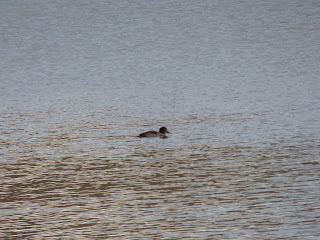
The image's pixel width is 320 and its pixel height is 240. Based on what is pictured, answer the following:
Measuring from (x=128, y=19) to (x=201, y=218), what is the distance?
175ft

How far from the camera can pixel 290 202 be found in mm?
15094

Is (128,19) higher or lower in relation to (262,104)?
higher

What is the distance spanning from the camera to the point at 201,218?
14125 mm

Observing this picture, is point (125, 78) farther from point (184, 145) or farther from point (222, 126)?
point (184, 145)

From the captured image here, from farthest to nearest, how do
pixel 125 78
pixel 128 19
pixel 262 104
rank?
pixel 128 19 → pixel 125 78 → pixel 262 104

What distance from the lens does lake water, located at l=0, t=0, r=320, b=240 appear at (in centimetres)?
1430

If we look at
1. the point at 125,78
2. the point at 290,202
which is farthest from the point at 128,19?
the point at 290,202

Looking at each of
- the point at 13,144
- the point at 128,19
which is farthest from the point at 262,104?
the point at 128,19

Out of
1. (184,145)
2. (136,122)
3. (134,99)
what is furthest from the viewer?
(134,99)

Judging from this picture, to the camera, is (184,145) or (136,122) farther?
(136,122)

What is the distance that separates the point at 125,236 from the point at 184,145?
364 inches

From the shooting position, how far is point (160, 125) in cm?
2639

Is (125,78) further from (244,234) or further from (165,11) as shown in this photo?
(244,234)

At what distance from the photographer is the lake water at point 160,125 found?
14.3m
